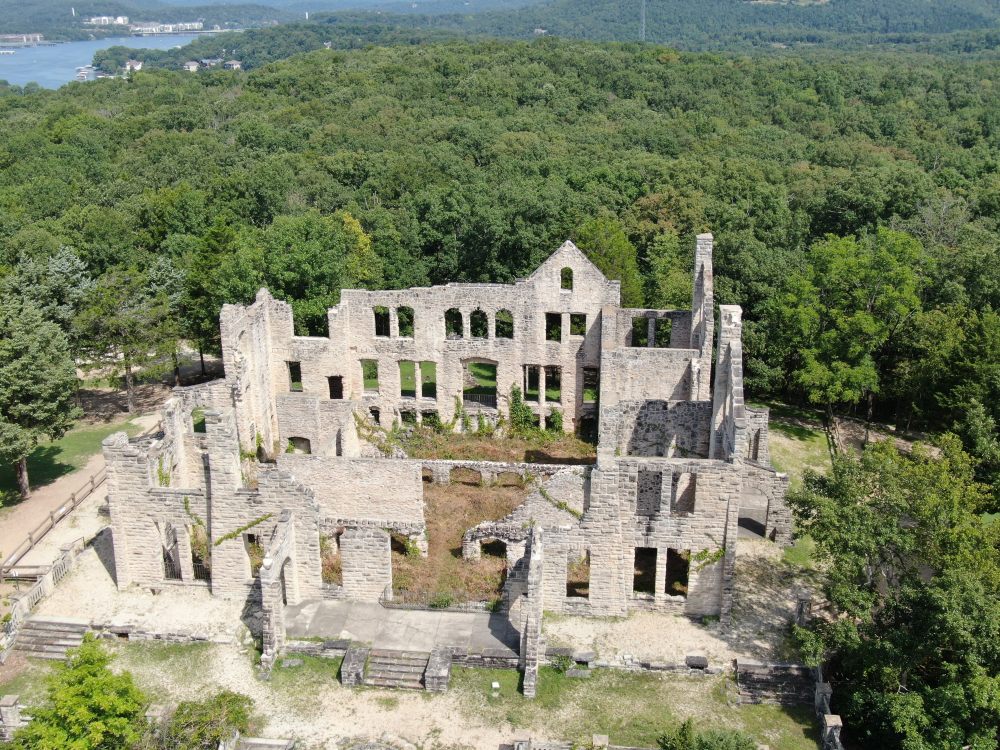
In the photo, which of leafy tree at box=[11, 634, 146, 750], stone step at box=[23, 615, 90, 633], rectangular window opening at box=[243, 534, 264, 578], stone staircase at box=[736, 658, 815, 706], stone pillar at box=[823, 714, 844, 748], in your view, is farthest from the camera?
rectangular window opening at box=[243, 534, 264, 578]

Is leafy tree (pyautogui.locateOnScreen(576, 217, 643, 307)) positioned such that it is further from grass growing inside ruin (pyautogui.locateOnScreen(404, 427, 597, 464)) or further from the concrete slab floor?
the concrete slab floor

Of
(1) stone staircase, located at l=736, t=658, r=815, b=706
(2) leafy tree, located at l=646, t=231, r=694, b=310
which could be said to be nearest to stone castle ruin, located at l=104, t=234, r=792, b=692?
(1) stone staircase, located at l=736, t=658, r=815, b=706

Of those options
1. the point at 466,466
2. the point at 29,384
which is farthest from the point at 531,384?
the point at 29,384

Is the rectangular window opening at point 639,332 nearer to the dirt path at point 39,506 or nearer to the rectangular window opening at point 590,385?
the rectangular window opening at point 590,385

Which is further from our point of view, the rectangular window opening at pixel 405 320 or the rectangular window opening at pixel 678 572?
the rectangular window opening at pixel 405 320

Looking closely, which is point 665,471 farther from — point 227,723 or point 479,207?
point 479,207

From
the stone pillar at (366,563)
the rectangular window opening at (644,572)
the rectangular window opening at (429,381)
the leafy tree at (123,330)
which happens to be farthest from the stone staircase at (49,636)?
the rectangular window opening at (429,381)
